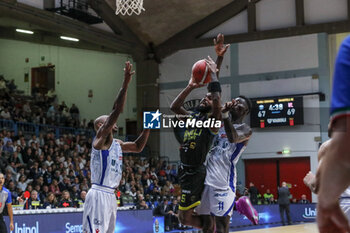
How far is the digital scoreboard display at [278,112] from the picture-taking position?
90.2 ft

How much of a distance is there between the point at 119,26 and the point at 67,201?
14.3 m

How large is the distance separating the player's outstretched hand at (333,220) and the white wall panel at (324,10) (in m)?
27.0

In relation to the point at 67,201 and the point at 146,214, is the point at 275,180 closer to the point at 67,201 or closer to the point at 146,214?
the point at 146,214

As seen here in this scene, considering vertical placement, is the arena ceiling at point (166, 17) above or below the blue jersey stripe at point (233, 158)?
above

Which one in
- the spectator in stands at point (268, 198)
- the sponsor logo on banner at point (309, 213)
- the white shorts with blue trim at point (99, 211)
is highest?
the white shorts with blue trim at point (99, 211)

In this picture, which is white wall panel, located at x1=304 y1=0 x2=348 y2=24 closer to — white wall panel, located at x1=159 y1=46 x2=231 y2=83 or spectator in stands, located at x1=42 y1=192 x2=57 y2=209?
white wall panel, located at x1=159 y1=46 x2=231 y2=83

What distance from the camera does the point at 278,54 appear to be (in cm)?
2912

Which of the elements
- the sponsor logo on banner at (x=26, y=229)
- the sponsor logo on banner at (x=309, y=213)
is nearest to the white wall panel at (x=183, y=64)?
the sponsor logo on banner at (x=309, y=213)

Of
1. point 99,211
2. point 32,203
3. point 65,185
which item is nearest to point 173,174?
point 65,185

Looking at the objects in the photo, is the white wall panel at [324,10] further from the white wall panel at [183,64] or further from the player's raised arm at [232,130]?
the player's raised arm at [232,130]

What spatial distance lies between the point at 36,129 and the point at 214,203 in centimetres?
1822

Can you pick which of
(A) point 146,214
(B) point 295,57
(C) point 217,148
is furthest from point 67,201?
(B) point 295,57

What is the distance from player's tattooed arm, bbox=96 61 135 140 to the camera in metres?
6.73

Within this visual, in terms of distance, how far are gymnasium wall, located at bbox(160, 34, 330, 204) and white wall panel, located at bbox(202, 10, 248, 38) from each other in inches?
30.9
